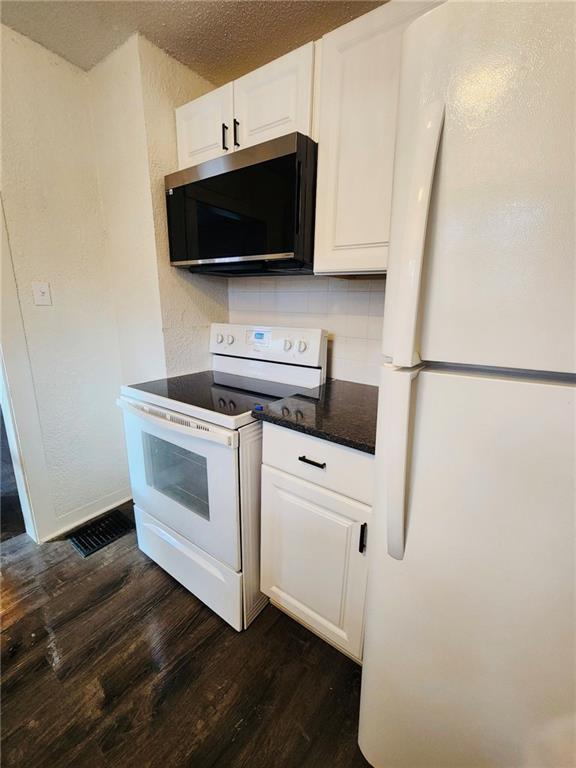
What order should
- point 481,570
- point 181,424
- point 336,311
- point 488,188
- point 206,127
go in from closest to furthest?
point 488,188 → point 481,570 → point 181,424 → point 206,127 → point 336,311

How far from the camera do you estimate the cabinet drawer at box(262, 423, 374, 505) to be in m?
0.99

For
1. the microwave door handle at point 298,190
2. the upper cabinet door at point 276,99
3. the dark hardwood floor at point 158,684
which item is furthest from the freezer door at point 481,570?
the upper cabinet door at point 276,99

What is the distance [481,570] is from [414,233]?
68 centimetres

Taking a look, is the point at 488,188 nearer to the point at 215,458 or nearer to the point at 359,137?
the point at 359,137

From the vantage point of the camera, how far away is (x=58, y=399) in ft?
5.78

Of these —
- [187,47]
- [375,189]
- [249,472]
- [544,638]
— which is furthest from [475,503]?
[187,47]

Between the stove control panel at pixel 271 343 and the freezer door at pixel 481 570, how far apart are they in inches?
33.2

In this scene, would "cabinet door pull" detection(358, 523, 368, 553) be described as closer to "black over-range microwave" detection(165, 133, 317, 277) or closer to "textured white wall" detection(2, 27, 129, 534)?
"black over-range microwave" detection(165, 133, 317, 277)

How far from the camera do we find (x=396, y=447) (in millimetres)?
690

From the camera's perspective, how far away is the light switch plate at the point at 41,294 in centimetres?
160

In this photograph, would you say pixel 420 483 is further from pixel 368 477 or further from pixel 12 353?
pixel 12 353

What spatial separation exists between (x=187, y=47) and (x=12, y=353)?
1.62 meters

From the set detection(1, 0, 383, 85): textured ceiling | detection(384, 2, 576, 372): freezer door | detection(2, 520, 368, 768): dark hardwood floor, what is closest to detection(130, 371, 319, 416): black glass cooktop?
detection(384, 2, 576, 372): freezer door

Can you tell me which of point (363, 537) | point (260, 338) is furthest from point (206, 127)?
point (363, 537)
